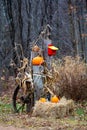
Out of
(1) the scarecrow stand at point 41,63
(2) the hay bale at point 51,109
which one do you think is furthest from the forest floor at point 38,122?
(1) the scarecrow stand at point 41,63

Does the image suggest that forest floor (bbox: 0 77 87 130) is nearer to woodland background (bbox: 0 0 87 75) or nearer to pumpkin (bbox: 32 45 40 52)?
pumpkin (bbox: 32 45 40 52)

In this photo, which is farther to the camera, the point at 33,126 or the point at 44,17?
the point at 44,17

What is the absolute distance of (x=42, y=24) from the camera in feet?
83.8

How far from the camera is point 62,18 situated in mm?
30219

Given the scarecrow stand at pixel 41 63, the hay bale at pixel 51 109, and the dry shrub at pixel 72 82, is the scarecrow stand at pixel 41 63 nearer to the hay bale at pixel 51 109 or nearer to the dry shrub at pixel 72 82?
the hay bale at pixel 51 109

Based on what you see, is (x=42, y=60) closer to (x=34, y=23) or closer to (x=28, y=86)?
(x=28, y=86)

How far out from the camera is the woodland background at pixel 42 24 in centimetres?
2603

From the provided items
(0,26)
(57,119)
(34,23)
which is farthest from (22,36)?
(57,119)

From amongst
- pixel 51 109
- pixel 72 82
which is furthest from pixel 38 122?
pixel 72 82

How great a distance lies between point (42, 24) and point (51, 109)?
13.4 m

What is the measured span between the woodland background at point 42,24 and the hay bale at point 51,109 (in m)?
11.7

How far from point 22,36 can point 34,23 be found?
110 centimetres

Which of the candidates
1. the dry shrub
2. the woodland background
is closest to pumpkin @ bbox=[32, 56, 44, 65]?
the dry shrub

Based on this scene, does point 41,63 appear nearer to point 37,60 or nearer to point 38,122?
point 37,60
